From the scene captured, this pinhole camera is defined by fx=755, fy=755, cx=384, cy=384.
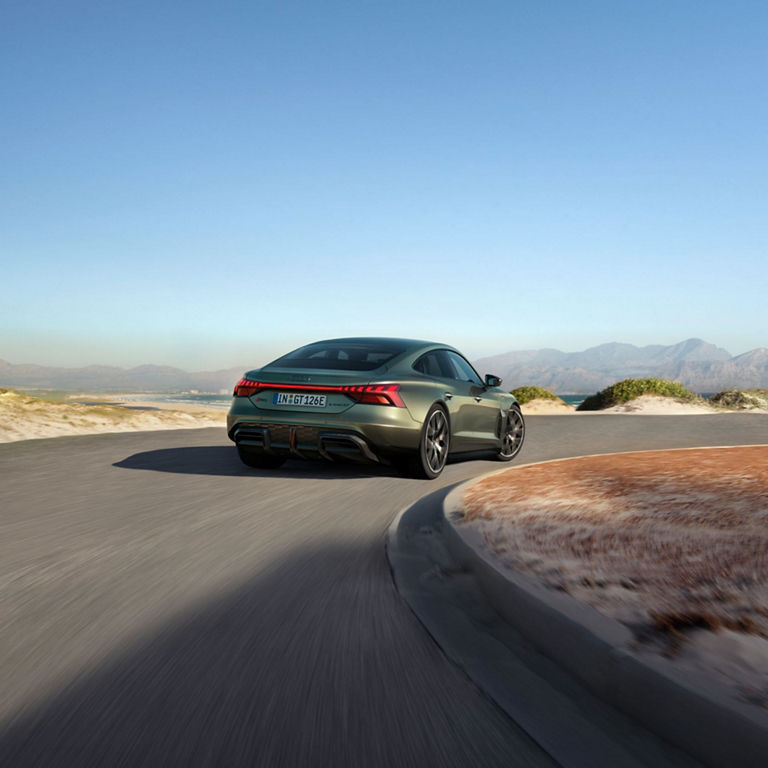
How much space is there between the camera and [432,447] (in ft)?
28.4

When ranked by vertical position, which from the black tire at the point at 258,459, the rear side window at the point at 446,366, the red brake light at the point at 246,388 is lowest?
the black tire at the point at 258,459

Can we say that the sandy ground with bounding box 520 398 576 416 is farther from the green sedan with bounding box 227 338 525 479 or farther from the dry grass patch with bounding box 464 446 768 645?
the dry grass patch with bounding box 464 446 768 645

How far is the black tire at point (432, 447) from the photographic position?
8.34 meters

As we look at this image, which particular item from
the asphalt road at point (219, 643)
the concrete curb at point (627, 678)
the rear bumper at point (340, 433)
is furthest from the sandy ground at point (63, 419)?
the concrete curb at point (627, 678)

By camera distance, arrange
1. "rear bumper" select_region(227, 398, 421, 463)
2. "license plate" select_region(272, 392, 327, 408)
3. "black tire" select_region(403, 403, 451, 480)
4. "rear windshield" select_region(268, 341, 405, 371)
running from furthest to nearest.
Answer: "rear windshield" select_region(268, 341, 405, 371)
"black tire" select_region(403, 403, 451, 480)
"license plate" select_region(272, 392, 327, 408)
"rear bumper" select_region(227, 398, 421, 463)

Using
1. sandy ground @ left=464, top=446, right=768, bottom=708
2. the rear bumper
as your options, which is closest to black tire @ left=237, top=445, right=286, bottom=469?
the rear bumper

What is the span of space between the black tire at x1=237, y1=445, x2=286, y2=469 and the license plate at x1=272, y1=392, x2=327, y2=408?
1.06 metres

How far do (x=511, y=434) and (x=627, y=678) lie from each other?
846cm

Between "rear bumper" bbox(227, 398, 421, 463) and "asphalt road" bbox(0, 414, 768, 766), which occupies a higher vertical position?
"rear bumper" bbox(227, 398, 421, 463)

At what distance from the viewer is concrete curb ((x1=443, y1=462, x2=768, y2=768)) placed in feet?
7.21

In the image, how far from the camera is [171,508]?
653 centimetres

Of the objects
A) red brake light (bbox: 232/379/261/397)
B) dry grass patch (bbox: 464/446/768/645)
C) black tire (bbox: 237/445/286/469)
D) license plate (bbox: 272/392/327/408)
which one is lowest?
dry grass patch (bbox: 464/446/768/645)

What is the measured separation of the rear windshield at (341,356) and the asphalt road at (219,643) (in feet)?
5.72

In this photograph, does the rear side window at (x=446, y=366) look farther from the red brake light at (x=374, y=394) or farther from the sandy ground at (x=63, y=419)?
the sandy ground at (x=63, y=419)
